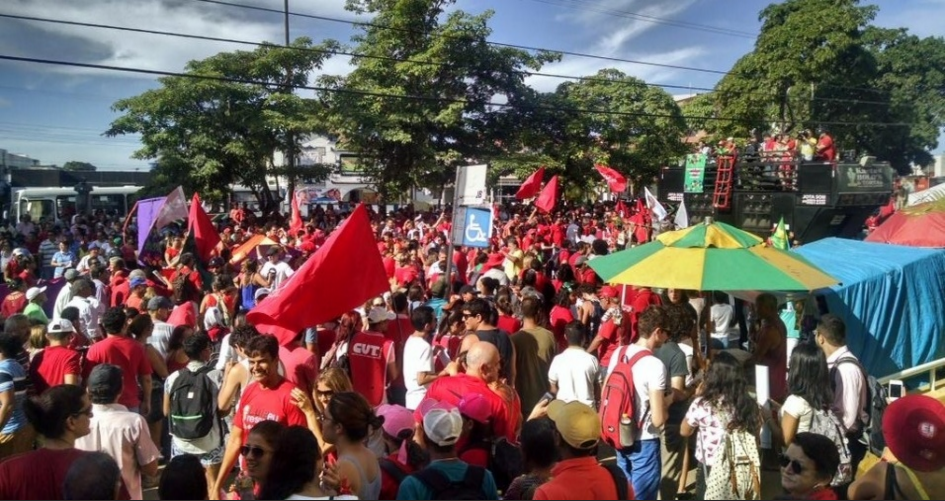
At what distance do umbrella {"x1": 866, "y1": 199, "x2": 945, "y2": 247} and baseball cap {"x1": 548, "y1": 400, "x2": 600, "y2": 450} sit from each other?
8854mm

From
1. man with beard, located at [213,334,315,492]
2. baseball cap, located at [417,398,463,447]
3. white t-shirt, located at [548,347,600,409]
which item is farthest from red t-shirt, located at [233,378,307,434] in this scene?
white t-shirt, located at [548,347,600,409]

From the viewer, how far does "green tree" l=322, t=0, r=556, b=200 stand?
2569 centimetres

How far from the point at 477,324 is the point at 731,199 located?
1362cm

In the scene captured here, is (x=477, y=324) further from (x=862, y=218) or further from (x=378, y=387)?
(x=862, y=218)

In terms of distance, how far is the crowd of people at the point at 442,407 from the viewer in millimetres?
2961

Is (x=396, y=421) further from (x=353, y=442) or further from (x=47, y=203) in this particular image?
(x=47, y=203)

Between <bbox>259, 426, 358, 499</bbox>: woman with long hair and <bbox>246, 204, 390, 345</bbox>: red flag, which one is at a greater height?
<bbox>246, 204, 390, 345</bbox>: red flag

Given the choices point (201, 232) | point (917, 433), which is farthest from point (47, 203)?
point (917, 433)

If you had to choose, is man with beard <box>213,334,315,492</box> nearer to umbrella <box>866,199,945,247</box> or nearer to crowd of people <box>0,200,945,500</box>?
crowd of people <box>0,200,945,500</box>

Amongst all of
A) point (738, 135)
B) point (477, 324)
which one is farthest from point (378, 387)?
point (738, 135)

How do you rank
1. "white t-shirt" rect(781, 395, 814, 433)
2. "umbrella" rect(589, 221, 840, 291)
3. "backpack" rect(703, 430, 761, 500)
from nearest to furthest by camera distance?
"backpack" rect(703, 430, 761, 500)
"white t-shirt" rect(781, 395, 814, 433)
"umbrella" rect(589, 221, 840, 291)

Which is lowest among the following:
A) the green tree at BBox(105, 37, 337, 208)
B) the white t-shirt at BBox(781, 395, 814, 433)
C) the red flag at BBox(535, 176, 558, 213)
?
the white t-shirt at BBox(781, 395, 814, 433)

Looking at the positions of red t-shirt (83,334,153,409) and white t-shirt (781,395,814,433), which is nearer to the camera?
white t-shirt (781,395,814,433)

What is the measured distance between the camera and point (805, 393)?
4227 mm
